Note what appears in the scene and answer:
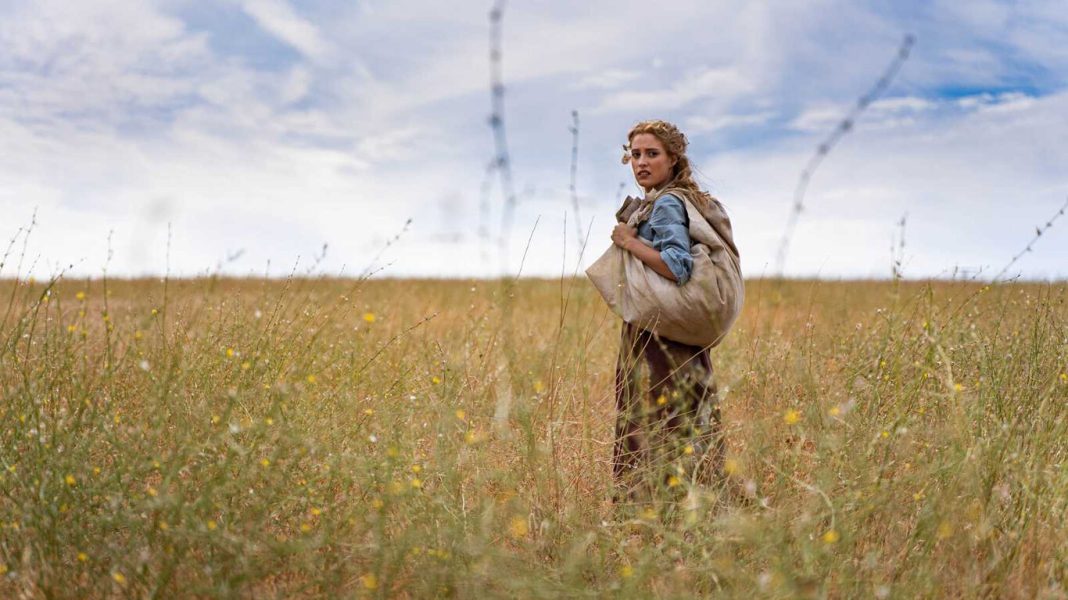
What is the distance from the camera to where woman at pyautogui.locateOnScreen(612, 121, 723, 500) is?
3562 millimetres

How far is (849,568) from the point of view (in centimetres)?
283

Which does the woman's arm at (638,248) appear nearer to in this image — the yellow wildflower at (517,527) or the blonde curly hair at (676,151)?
the blonde curly hair at (676,151)

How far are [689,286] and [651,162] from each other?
68cm

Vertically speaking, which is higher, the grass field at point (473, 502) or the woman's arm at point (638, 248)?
the woman's arm at point (638, 248)

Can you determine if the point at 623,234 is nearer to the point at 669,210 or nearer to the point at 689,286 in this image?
the point at 669,210

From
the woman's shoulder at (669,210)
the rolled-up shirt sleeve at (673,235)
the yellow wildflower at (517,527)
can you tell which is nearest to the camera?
the yellow wildflower at (517,527)

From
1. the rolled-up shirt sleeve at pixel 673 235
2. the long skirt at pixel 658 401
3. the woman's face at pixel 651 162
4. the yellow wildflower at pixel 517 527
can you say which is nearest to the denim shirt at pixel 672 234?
the rolled-up shirt sleeve at pixel 673 235

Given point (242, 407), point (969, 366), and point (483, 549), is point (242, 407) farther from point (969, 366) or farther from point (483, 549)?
point (969, 366)

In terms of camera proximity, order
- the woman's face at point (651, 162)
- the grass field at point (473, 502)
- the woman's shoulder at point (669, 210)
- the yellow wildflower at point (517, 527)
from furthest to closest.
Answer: the woman's face at point (651, 162) → the woman's shoulder at point (669, 210) → the yellow wildflower at point (517, 527) → the grass field at point (473, 502)

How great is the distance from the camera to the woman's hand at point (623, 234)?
3650 millimetres

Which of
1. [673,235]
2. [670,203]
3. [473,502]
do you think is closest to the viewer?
[473,502]

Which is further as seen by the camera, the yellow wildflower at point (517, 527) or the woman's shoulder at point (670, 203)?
the woman's shoulder at point (670, 203)

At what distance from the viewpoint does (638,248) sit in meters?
3.57

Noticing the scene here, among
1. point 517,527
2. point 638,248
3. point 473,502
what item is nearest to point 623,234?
point 638,248
